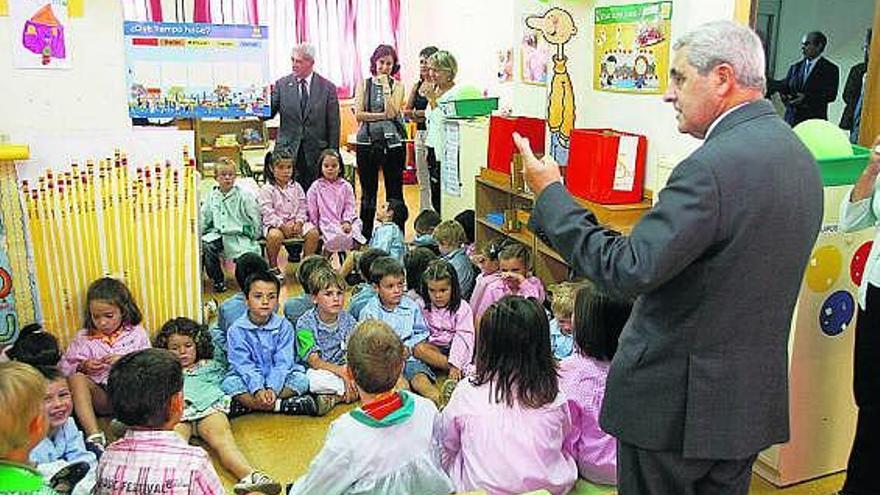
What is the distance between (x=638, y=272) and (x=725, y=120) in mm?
326

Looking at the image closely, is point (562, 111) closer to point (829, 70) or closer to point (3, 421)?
point (829, 70)

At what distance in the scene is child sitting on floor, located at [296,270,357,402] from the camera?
3.38 meters

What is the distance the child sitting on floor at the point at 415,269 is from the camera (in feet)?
12.3

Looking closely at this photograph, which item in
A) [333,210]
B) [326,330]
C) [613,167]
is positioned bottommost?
[326,330]

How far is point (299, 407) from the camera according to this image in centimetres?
320

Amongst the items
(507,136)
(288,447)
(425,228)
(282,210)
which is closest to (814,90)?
(507,136)

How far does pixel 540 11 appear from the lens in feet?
14.7

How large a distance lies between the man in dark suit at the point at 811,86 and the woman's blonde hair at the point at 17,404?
3763 mm

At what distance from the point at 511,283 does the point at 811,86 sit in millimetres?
1979

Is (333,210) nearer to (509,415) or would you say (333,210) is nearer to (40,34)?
(40,34)

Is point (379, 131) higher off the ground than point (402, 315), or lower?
higher

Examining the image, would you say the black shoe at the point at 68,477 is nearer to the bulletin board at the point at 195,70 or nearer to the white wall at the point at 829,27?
the bulletin board at the point at 195,70

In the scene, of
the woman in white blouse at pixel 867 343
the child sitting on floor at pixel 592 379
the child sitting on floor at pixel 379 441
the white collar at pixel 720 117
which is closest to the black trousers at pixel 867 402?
the woman in white blouse at pixel 867 343

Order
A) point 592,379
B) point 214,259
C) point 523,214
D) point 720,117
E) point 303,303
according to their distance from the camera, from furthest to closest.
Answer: point 214,259 < point 523,214 < point 303,303 < point 592,379 < point 720,117
